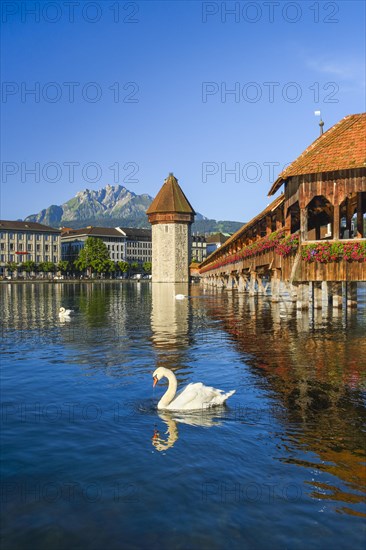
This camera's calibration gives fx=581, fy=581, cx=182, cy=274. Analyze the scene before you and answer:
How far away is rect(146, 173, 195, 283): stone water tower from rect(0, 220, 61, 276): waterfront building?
48281mm

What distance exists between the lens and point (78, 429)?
27.1 ft

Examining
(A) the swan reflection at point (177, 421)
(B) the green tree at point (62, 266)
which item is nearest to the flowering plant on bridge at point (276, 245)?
(A) the swan reflection at point (177, 421)

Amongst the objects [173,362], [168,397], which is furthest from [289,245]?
[168,397]

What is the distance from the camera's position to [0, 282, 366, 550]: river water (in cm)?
520

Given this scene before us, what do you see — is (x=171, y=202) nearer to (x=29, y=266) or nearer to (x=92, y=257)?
(x=92, y=257)

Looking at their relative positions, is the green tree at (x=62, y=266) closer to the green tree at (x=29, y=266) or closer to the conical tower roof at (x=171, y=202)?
the green tree at (x=29, y=266)

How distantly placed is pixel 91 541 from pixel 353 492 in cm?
270

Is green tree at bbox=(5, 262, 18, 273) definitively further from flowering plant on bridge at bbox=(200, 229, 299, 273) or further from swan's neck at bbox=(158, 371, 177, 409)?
swan's neck at bbox=(158, 371, 177, 409)

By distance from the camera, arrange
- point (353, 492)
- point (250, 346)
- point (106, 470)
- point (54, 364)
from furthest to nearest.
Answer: point (250, 346), point (54, 364), point (106, 470), point (353, 492)

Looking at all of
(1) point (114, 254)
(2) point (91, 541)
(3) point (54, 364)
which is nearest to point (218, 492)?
(2) point (91, 541)

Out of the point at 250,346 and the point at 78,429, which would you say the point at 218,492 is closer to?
the point at 78,429

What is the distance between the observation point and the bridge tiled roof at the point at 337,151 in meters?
20.9

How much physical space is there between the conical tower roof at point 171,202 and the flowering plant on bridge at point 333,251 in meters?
90.7

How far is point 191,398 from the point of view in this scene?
921 centimetres
